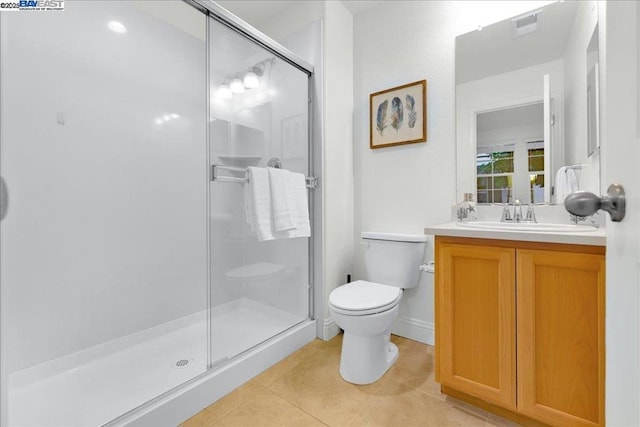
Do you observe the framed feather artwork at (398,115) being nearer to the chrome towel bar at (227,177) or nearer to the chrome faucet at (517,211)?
the chrome faucet at (517,211)

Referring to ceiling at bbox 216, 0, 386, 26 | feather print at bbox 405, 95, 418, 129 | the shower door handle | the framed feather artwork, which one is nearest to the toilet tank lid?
the framed feather artwork

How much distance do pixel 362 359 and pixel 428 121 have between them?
5.07 ft

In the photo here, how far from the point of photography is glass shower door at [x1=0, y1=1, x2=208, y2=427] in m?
1.57

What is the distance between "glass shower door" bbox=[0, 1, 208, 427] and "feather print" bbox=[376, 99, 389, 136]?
4.00 ft

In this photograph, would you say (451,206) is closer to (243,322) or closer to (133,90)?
(243,322)

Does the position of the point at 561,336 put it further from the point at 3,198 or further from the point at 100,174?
the point at 100,174

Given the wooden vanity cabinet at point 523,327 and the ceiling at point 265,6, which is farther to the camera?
the ceiling at point 265,6

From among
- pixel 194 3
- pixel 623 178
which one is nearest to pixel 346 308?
pixel 623 178

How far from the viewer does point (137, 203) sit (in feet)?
6.81

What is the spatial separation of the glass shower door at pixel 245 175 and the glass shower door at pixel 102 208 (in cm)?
18

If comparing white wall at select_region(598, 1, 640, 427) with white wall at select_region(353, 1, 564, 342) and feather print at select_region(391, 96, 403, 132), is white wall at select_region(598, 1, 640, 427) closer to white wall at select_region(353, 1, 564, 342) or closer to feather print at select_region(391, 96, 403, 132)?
white wall at select_region(353, 1, 564, 342)

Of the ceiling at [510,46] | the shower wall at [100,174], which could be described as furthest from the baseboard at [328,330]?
the ceiling at [510,46]

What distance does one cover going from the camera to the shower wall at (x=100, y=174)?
5.28 ft

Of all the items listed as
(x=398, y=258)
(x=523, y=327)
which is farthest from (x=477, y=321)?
(x=398, y=258)
